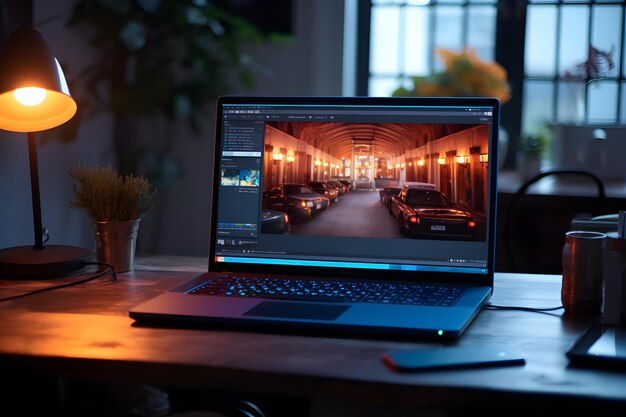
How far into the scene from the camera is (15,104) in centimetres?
155

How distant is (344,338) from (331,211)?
1.21 ft

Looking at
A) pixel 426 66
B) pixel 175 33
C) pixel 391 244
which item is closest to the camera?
pixel 391 244

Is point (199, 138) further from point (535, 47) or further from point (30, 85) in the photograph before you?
point (30, 85)

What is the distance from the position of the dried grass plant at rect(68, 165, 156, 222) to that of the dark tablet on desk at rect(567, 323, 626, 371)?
0.83 m

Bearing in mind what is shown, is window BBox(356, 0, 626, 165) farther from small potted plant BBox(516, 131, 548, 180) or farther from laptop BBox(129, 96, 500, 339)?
laptop BBox(129, 96, 500, 339)

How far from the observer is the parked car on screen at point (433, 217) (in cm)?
133

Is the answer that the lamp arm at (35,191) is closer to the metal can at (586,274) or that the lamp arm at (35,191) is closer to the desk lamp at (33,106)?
the desk lamp at (33,106)

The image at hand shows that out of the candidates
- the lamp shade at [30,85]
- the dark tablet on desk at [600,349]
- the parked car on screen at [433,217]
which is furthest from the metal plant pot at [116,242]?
the dark tablet on desk at [600,349]

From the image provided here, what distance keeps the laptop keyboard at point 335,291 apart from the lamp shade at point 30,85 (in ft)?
1.55

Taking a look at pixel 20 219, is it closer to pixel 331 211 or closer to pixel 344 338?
pixel 331 211

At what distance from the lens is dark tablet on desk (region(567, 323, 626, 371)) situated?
95 cm

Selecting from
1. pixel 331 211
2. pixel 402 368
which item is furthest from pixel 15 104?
pixel 402 368

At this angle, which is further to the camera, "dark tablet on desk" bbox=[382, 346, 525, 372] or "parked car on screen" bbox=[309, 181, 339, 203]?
"parked car on screen" bbox=[309, 181, 339, 203]

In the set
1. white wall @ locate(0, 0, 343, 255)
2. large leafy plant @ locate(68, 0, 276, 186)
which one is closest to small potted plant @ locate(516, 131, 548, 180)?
white wall @ locate(0, 0, 343, 255)
